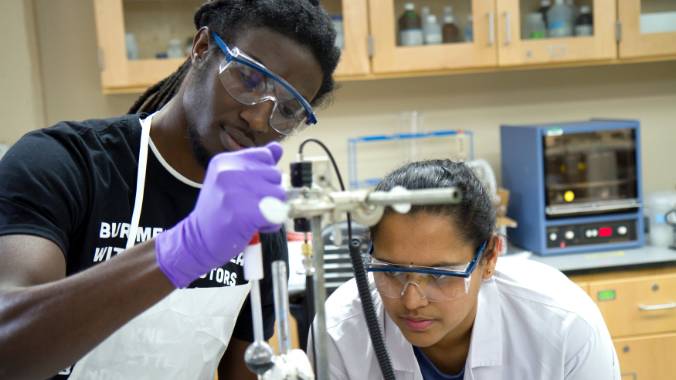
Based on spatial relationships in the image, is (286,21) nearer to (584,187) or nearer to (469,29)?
(469,29)

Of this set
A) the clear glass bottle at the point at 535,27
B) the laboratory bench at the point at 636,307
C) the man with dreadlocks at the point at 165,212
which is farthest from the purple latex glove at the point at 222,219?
the clear glass bottle at the point at 535,27

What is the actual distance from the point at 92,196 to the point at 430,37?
2.00 meters

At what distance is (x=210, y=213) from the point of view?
767 millimetres

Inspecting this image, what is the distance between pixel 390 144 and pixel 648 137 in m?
1.41

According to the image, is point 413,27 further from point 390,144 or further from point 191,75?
point 191,75

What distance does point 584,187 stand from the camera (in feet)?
9.04

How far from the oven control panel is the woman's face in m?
1.55

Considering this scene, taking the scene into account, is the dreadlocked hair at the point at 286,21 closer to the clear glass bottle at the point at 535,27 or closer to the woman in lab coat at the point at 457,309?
the woman in lab coat at the point at 457,309

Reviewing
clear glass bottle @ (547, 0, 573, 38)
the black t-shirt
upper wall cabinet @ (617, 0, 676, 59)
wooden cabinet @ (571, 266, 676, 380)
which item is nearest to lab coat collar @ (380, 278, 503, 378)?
the black t-shirt

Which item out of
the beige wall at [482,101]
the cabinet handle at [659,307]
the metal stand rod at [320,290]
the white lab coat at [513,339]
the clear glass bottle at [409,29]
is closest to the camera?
the metal stand rod at [320,290]

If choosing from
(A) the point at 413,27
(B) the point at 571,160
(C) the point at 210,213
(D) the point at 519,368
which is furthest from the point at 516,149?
(C) the point at 210,213

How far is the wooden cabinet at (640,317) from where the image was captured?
2.52 m

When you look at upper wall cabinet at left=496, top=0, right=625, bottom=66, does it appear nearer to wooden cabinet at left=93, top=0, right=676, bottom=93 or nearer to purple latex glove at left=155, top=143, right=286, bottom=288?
wooden cabinet at left=93, top=0, right=676, bottom=93

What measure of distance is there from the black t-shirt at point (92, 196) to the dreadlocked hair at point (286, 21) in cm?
28
